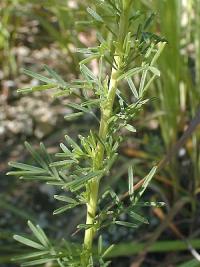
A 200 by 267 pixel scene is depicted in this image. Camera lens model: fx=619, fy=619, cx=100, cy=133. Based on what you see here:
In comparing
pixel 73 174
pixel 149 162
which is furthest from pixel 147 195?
pixel 73 174

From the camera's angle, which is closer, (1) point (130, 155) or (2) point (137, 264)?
(2) point (137, 264)

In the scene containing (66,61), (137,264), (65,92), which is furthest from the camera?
(66,61)

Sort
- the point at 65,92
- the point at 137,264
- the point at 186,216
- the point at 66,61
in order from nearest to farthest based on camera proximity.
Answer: the point at 65,92
the point at 137,264
the point at 186,216
the point at 66,61

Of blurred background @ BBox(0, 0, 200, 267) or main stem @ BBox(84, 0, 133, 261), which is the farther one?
blurred background @ BBox(0, 0, 200, 267)

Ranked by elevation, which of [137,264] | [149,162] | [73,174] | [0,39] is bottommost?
[137,264]

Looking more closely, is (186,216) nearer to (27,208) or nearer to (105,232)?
(105,232)

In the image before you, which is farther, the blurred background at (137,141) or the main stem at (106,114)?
the blurred background at (137,141)

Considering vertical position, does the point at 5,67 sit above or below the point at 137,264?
above
